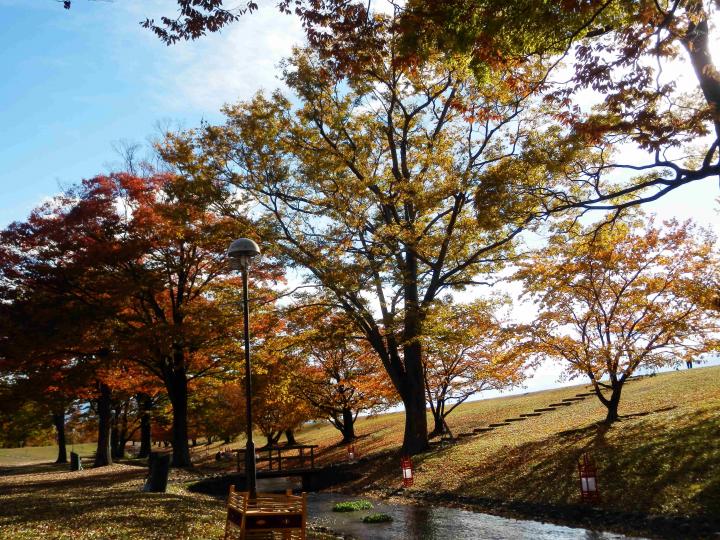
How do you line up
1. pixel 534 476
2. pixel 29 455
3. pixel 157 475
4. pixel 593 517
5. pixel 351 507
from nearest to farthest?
pixel 593 517 → pixel 534 476 → pixel 351 507 → pixel 157 475 → pixel 29 455

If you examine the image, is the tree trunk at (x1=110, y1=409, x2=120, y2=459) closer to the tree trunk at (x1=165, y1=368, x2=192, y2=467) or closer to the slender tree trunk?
the tree trunk at (x1=165, y1=368, x2=192, y2=467)

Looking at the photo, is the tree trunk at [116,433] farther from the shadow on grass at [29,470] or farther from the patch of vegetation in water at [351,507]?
the patch of vegetation in water at [351,507]

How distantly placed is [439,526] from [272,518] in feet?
17.5

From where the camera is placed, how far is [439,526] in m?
12.0

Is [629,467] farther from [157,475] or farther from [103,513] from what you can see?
[157,475]

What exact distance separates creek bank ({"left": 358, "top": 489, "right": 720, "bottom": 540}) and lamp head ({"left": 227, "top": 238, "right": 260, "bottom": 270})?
834 cm

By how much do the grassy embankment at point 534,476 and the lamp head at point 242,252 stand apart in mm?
5130

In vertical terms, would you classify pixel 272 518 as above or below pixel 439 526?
above

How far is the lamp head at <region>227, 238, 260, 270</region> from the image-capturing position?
11.2m

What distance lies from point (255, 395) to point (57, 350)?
10881 mm

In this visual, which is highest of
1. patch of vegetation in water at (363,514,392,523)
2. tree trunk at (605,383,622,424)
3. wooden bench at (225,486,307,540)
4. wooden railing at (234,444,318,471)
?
tree trunk at (605,383,622,424)

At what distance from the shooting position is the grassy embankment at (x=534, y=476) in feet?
33.8

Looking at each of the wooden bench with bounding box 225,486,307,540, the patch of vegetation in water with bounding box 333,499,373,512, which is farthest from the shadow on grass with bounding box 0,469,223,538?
the patch of vegetation in water with bounding box 333,499,373,512

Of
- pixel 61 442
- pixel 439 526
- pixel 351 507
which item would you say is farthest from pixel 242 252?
pixel 61 442
